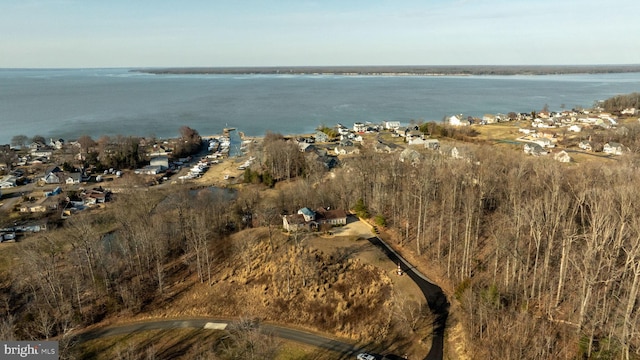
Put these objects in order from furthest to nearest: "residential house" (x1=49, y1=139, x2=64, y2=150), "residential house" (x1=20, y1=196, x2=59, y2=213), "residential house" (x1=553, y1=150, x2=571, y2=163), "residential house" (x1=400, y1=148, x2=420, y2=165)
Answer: "residential house" (x1=49, y1=139, x2=64, y2=150), "residential house" (x1=400, y1=148, x2=420, y2=165), "residential house" (x1=553, y1=150, x2=571, y2=163), "residential house" (x1=20, y1=196, x2=59, y2=213)

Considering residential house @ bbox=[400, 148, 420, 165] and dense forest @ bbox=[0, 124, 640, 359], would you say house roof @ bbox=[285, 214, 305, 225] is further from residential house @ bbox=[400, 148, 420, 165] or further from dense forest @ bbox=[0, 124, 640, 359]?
residential house @ bbox=[400, 148, 420, 165]

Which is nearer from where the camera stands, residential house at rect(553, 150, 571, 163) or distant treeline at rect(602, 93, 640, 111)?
residential house at rect(553, 150, 571, 163)

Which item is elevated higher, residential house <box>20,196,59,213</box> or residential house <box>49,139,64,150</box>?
residential house <box>49,139,64,150</box>

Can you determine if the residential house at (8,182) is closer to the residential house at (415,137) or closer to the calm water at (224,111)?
the calm water at (224,111)

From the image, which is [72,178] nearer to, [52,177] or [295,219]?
[52,177]

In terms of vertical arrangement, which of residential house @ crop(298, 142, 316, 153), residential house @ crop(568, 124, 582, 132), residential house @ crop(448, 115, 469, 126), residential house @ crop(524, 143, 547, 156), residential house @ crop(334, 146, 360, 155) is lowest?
residential house @ crop(334, 146, 360, 155)

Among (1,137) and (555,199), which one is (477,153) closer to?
(555,199)

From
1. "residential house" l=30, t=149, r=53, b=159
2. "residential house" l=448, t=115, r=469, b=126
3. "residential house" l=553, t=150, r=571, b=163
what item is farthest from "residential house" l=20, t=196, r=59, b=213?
"residential house" l=448, t=115, r=469, b=126

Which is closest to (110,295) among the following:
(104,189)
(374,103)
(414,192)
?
(414,192)
